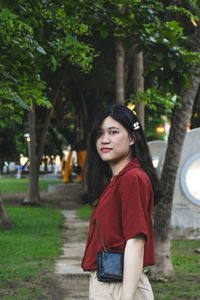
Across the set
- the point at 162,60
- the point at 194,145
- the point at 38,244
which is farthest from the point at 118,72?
the point at 162,60

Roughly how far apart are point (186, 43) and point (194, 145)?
6.34 meters

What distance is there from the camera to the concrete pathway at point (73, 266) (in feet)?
21.4

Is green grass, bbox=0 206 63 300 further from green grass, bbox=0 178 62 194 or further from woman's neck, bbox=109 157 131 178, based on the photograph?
green grass, bbox=0 178 62 194

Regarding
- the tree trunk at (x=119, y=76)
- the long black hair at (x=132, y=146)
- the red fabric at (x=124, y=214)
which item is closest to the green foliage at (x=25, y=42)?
the long black hair at (x=132, y=146)

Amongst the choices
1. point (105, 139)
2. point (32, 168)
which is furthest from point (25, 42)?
point (32, 168)

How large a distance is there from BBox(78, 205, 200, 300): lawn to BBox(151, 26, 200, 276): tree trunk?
0.30m

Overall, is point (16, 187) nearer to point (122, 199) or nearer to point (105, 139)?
point (105, 139)

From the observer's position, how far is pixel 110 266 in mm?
2412

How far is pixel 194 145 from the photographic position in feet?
38.3

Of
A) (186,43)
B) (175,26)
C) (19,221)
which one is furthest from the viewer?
(186,43)

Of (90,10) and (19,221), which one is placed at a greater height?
(90,10)

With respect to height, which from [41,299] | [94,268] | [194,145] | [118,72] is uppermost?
[118,72]

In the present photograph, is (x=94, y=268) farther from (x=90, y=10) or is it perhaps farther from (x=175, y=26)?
(x=90, y=10)

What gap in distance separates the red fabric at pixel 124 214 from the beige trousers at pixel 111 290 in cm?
8
